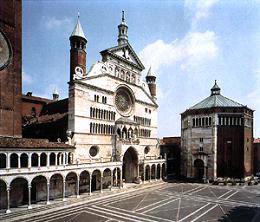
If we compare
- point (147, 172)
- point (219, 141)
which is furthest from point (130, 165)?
point (219, 141)

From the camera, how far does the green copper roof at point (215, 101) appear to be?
167 ft

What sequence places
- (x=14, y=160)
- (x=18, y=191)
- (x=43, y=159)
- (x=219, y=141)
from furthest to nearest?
(x=219, y=141) → (x=43, y=159) → (x=18, y=191) → (x=14, y=160)

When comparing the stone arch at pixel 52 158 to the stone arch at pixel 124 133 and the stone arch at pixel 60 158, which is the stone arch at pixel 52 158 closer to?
the stone arch at pixel 60 158

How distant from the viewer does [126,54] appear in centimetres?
4609

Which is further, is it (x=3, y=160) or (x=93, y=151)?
(x=93, y=151)

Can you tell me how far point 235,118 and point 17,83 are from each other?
41492mm

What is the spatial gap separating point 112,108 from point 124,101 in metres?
5.11

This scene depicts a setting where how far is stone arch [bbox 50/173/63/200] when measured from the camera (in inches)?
1206

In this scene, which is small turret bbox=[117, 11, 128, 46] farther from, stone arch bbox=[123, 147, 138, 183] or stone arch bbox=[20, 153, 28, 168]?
stone arch bbox=[20, 153, 28, 168]

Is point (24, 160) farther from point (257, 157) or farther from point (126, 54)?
point (257, 157)

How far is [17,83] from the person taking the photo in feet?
99.2

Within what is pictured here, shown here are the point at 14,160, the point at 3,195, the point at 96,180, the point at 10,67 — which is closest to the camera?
the point at 3,195

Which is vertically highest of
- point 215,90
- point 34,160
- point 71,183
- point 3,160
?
point 215,90

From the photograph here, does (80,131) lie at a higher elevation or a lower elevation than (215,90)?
lower
